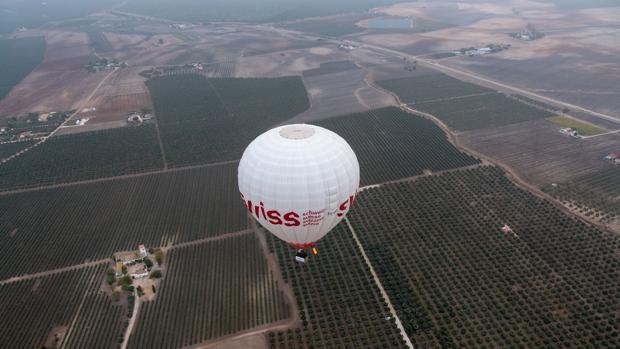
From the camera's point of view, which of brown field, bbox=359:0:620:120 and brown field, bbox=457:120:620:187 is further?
brown field, bbox=359:0:620:120

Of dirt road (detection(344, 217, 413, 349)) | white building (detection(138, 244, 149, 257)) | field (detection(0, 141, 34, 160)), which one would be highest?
field (detection(0, 141, 34, 160))

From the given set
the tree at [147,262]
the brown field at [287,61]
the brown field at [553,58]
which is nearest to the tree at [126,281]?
the tree at [147,262]

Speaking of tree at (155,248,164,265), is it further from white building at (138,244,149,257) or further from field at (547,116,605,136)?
field at (547,116,605,136)

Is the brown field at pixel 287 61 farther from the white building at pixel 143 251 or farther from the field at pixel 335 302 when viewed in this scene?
the field at pixel 335 302

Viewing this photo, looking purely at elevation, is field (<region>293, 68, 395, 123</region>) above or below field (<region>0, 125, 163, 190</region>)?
above

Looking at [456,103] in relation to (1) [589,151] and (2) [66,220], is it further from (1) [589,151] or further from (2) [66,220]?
(2) [66,220]

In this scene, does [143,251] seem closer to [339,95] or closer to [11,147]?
[11,147]

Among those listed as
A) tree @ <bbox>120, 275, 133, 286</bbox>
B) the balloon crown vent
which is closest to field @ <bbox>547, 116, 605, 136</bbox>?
the balloon crown vent

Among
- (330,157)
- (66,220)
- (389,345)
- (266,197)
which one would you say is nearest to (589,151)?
(389,345)
